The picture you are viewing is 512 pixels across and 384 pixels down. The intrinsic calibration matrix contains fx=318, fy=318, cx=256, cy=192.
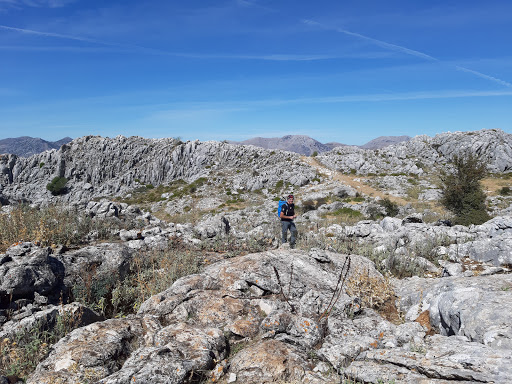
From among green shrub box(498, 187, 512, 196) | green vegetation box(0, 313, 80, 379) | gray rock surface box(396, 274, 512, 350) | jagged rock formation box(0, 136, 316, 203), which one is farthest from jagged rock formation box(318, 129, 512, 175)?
green vegetation box(0, 313, 80, 379)

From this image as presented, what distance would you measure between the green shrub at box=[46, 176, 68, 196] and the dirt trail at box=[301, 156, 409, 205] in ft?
152

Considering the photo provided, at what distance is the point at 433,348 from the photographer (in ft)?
12.6

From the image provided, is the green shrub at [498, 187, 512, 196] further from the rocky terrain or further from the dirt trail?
the rocky terrain

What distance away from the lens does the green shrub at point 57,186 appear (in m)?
59.7

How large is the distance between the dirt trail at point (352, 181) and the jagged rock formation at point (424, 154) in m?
1.65

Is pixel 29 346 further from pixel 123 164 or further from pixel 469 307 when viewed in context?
pixel 123 164

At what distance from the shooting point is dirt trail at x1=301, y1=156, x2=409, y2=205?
35719mm

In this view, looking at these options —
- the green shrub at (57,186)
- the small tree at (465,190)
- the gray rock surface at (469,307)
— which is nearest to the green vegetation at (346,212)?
the small tree at (465,190)

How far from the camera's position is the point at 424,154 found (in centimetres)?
5284

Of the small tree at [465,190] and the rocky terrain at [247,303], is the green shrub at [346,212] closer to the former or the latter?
the small tree at [465,190]

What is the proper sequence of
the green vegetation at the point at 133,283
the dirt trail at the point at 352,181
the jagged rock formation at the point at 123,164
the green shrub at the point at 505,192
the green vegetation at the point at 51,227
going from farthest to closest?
1. the jagged rock formation at the point at 123,164
2. the dirt trail at the point at 352,181
3. the green shrub at the point at 505,192
4. the green vegetation at the point at 51,227
5. the green vegetation at the point at 133,283

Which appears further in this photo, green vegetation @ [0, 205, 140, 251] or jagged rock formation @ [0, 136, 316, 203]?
jagged rock formation @ [0, 136, 316, 203]

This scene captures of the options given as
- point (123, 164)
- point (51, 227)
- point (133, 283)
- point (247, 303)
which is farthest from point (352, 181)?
point (123, 164)

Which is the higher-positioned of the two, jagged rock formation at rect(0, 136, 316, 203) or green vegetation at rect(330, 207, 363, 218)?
jagged rock formation at rect(0, 136, 316, 203)
